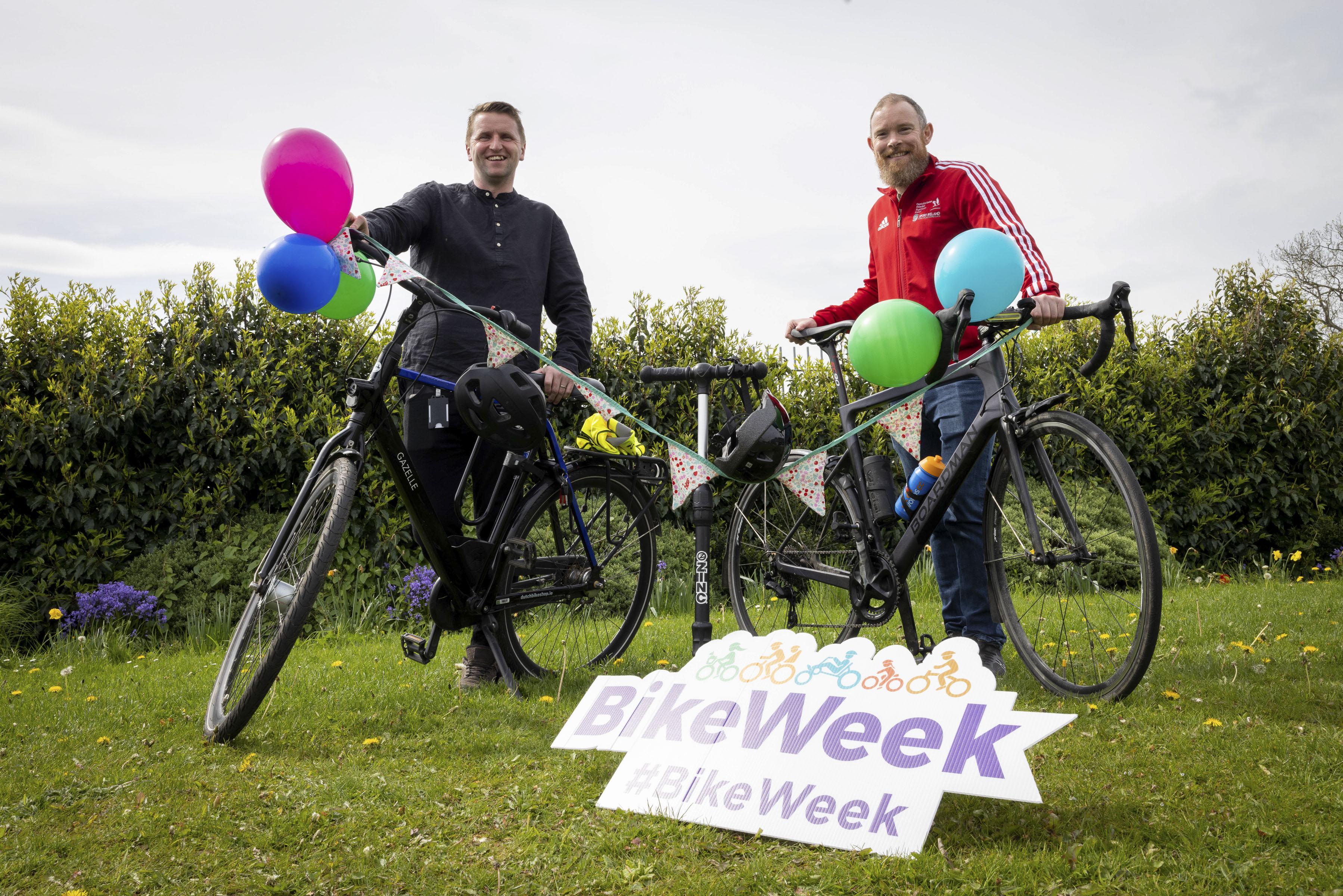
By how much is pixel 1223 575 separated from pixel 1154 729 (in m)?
4.17

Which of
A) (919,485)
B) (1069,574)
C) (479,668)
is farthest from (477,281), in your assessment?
(1069,574)

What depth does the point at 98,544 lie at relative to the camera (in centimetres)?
465

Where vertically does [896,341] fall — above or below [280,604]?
above

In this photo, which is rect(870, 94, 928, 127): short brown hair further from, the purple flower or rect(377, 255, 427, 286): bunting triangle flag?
the purple flower

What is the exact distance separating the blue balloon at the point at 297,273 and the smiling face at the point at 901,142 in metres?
2.01

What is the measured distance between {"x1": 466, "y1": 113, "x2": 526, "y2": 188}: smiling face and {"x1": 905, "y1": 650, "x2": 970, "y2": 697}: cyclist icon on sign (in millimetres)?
2440

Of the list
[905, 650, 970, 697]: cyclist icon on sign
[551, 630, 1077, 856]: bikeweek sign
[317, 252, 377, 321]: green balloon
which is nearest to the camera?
[551, 630, 1077, 856]: bikeweek sign

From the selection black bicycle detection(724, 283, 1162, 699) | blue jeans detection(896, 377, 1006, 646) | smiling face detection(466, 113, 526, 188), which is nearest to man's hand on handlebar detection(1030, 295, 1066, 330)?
black bicycle detection(724, 283, 1162, 699)

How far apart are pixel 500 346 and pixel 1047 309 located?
5.89ft

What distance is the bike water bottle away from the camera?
290cm

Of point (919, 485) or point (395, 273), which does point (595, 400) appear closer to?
point (395, 273)

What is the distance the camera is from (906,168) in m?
3.17

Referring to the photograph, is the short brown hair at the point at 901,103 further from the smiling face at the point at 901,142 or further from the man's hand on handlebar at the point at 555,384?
the man's hand on handlebar at the point at 555,384

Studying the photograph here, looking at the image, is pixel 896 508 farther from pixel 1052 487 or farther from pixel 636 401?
pixel 636 401
